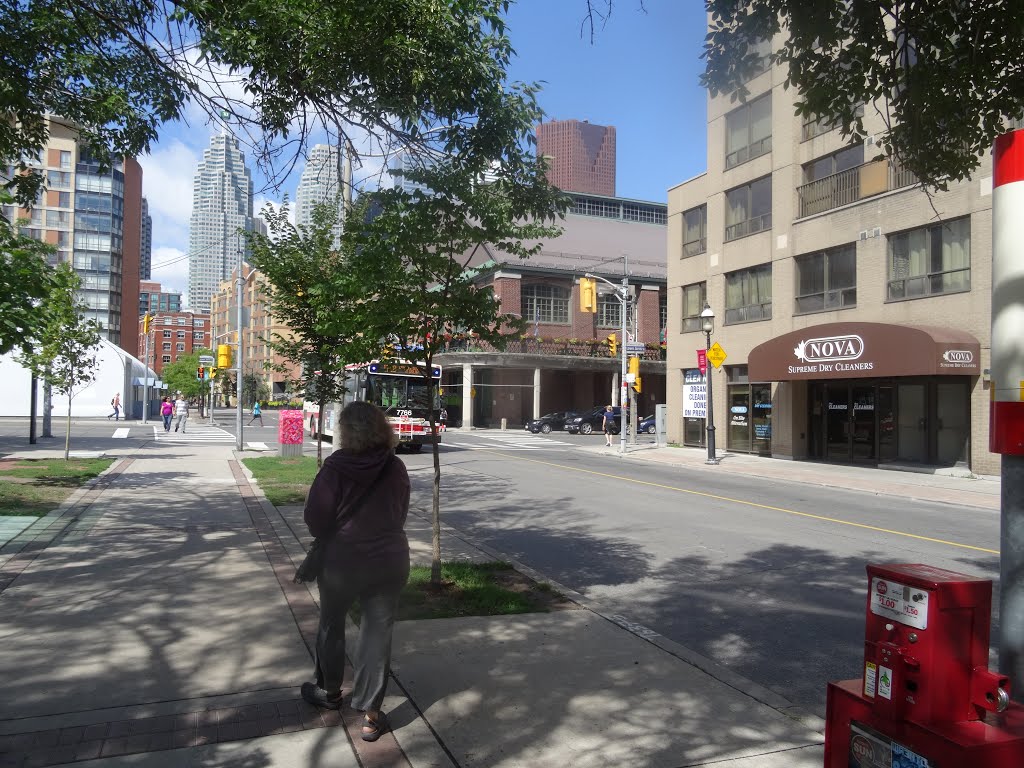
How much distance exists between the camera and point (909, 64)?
547 centimetres

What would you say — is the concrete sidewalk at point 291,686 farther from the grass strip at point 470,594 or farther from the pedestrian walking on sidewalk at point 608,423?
the pedestrian walking on sidewalk at point 608,423

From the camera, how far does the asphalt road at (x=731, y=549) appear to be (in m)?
6.09

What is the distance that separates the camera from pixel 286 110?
8242mm

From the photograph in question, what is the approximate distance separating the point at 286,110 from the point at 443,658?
5.90m

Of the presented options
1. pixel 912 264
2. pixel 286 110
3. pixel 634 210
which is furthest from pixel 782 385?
pixel 634 210

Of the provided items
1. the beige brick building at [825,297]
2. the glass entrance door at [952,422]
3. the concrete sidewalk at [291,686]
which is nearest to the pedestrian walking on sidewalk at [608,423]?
the beige brick building at [825,297]

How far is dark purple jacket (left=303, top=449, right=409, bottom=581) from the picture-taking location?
4.12 meters

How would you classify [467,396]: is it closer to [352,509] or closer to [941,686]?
[352,509]

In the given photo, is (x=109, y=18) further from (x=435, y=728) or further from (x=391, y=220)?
(x=435, y=728)

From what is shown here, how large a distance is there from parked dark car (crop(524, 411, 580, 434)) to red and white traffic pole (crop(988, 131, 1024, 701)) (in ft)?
138

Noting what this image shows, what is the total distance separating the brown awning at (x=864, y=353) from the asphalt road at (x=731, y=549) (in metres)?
4.16

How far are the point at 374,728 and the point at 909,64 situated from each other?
551cm

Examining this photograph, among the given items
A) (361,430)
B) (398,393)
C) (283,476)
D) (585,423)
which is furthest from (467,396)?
(361,430)

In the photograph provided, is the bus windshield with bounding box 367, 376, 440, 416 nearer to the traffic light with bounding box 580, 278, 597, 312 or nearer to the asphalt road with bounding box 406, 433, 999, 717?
the asphalt road with bounding box 406, 433, 999, 717
